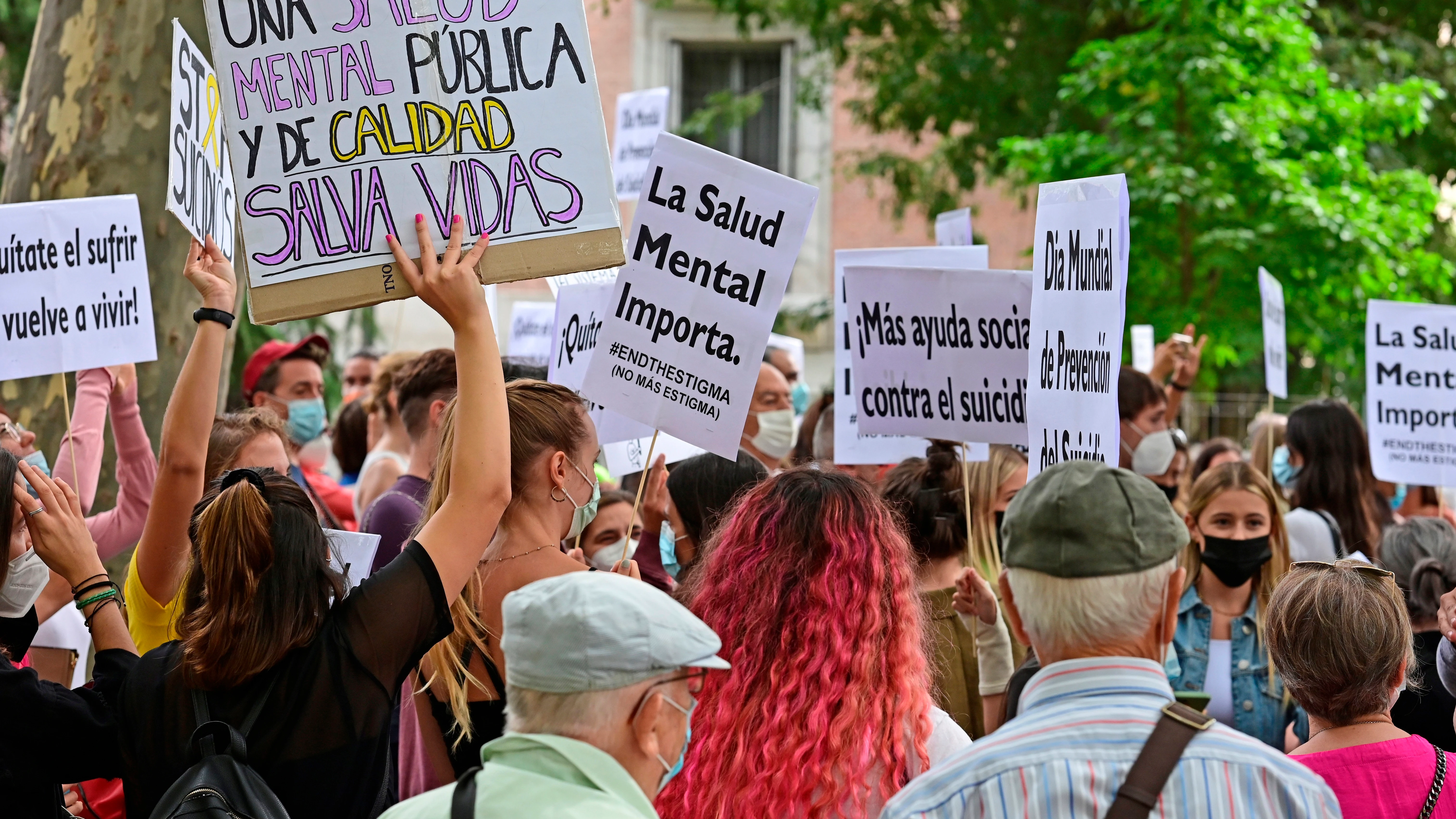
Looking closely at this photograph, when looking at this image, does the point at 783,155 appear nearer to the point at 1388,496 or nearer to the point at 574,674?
the point at 1388,496

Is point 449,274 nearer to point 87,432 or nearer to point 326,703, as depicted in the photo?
point 326,703

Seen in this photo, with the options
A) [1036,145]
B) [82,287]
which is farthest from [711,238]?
[1036,145]

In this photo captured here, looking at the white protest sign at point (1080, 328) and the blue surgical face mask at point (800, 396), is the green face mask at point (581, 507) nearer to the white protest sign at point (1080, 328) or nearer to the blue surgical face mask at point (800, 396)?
the white protest sign at point (1080, 328)

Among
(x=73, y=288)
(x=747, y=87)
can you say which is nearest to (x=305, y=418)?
(x=73, y=288)

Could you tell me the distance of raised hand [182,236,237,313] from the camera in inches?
144

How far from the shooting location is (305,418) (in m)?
6.32

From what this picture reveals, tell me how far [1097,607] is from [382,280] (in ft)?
5.67

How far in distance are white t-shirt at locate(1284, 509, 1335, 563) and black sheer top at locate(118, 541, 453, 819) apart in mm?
4035

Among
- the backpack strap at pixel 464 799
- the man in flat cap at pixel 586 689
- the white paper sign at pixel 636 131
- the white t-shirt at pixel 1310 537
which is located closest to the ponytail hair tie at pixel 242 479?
the man in flat cap at pixel 586 689

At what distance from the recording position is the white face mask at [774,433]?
643 cm

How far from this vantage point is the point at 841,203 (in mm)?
20641

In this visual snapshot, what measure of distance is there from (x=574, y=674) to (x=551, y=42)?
1.76m

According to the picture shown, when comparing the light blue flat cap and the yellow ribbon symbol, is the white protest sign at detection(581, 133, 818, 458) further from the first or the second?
the light blue flat cap

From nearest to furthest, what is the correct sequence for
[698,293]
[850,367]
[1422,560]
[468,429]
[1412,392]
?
[468,429] → [698,293] → [1422,560] → [850,367] → [1412,392]
